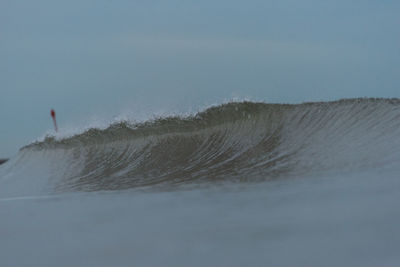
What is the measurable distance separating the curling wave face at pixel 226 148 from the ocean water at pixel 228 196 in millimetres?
30

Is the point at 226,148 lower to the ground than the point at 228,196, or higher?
higher

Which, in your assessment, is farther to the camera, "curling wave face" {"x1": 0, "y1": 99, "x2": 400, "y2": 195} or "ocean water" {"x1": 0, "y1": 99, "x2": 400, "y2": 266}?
"curling wave face" {"x1": 0, "y1": 99, "x2": 400, "y2": 195}

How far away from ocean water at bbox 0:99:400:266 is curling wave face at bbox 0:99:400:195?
0.03m

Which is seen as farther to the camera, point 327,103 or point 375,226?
point 327,103

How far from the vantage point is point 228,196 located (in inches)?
130

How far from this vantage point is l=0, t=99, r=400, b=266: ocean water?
6.75ft

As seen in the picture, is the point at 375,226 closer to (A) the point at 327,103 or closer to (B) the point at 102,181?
(B) the point at 102,181

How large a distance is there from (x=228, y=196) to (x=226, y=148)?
9.66 feet

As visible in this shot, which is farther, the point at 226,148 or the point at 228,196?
the point at 226,148

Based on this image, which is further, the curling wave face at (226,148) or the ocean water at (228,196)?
the curling wave face at (226,148)

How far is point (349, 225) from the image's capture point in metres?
2.20

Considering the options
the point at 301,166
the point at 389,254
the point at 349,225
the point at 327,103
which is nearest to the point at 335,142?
the point at 301,166

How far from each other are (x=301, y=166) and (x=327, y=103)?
363 cm

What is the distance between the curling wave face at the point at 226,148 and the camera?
4508mm
